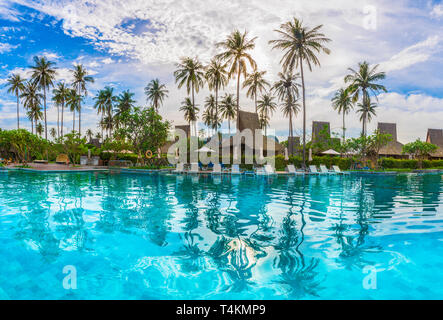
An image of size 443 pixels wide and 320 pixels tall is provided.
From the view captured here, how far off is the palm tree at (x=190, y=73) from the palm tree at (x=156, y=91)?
40.4 ft

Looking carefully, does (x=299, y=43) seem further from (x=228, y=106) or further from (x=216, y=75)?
(x=228, y=106)

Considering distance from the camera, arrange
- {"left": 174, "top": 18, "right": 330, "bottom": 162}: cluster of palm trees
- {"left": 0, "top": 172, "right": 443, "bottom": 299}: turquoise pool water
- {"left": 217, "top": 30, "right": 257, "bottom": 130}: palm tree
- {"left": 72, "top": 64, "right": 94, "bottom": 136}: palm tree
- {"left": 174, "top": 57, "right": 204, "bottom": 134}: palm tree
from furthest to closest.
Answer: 1. {"left": 72, "top": 64, "right": 94, "bottom": 136}: palm tree
2. {"left": 174, "top": 57, "right": 204, "bottom": 134}: palm tree
3. {"left": 217, "top": 30, "right": 257, "bottom": 130}: palm tree
4. {"left": 174, "top": 18, "right": 330, "bottom": 162}: cluster of palm trees
5. {"left": 0, "top": 172, "right": 443, "bottom": 299}: turquoise pool water

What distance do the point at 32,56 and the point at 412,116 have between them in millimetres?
54943

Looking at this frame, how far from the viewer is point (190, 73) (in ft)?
109

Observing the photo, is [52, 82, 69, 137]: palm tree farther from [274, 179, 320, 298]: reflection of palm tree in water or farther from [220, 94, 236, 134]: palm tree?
[274, 179, 320, 298]: reflection of palm tree in water

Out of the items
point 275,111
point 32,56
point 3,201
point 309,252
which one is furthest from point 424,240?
point 32,56

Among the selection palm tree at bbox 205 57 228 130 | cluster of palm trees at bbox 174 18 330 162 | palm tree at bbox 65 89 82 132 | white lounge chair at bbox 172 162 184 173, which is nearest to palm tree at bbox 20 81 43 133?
palm tree at bbox 65 89 82 132

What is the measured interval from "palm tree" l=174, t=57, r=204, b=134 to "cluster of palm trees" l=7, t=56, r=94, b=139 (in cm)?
1851

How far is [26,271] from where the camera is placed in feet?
12.3

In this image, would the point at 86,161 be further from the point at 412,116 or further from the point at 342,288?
the point at 412,116

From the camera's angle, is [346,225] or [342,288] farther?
[346,225]

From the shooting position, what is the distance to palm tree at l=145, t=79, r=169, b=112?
45344 millimetres

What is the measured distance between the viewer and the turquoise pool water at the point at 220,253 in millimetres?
3270
